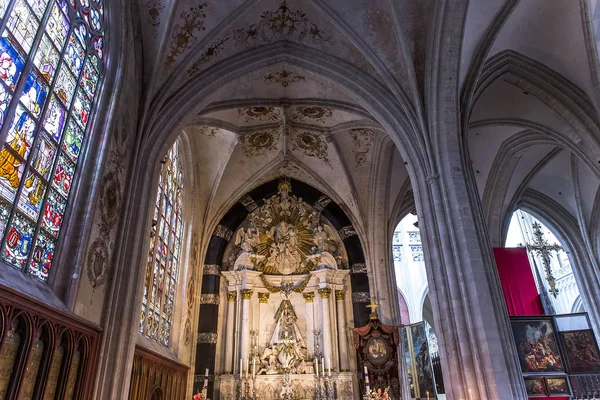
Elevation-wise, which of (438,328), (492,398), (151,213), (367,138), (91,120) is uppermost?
(367,138)

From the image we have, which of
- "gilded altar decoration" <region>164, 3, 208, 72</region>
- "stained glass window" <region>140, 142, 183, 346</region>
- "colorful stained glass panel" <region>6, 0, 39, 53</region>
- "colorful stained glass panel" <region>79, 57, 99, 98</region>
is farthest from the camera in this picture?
"stained glass window" <region>140, 142, 183, 346</region>

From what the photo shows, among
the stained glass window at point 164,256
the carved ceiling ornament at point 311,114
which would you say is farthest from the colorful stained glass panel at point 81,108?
the carved ceiling ornament at point 311,114

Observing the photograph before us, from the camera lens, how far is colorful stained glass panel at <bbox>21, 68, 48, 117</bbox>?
17.3 feet

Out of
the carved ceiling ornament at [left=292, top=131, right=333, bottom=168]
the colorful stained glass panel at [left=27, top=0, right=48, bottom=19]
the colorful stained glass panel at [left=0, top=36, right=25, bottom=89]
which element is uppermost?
the carved ceiling ornament at [left=292, top=131, right=333, bottom=168]

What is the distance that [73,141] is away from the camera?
654cm

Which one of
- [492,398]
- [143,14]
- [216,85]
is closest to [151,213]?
[216,85]

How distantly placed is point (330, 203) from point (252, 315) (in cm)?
484

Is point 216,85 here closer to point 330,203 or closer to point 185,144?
point 185,144

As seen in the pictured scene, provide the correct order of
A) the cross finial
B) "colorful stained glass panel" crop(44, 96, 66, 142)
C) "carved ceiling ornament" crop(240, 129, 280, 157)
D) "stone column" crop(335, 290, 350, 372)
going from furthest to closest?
"carved ceiling ornament" crop(240, 129, 280, 157), "stone column" crop(335, 290, 350, 372), the cross finial, "colorful stained glass panel" crop(44, 96, 66, 142)

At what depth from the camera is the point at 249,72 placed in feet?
34.0

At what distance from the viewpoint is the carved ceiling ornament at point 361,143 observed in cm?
1338

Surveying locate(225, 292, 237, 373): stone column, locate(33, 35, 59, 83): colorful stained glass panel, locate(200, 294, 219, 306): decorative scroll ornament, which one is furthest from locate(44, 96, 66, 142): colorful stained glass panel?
locate(225, 292, 237, 373): stone column

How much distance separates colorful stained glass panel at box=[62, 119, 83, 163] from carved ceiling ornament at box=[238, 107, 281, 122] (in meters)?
6.32

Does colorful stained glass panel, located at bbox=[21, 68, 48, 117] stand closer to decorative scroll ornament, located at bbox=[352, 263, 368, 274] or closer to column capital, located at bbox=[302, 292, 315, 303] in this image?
column capital, located at bbox=[302, 292, 315, 303]
